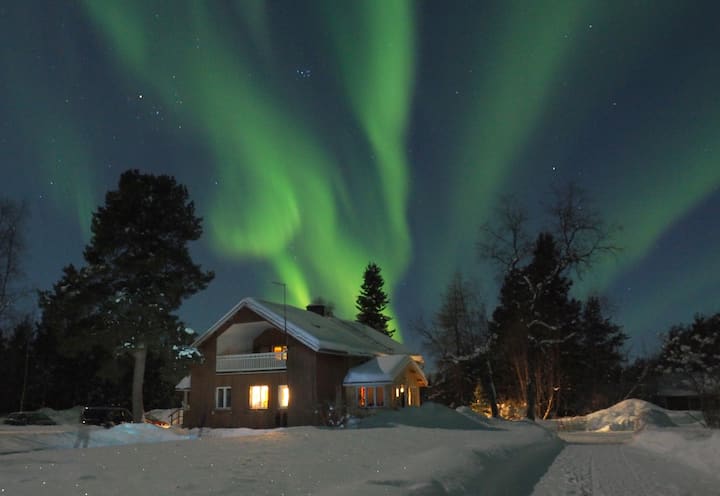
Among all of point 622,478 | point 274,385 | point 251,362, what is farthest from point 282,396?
point 622,478

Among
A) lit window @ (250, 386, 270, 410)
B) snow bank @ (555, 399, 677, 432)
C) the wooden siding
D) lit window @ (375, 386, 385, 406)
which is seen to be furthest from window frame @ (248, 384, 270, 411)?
snow bank @ (555, 399, 677, 432)

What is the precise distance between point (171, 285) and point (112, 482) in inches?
1014

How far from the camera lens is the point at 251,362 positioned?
109 ft

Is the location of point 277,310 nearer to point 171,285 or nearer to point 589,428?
point 171,285

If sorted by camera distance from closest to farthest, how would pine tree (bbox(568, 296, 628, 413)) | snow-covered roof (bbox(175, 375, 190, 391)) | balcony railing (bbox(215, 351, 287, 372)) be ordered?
balcony railing (bbox(215, 351, 287, 372))
snow-covered roof (bbox(175, 375, 190, 391))
pine tree (bbox(568, 296, 628, 413))

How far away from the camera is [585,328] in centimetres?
6488

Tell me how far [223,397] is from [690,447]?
2476 centimetres

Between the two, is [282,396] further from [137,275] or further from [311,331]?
[137,275]

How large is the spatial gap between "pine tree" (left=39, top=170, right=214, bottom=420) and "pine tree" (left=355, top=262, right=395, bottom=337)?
40.6 m

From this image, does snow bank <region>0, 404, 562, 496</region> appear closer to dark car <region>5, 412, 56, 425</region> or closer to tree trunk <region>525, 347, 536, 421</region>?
dark car <region>5, 412, 56, 425</region>

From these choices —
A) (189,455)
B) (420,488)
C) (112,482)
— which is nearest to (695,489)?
(420,488)

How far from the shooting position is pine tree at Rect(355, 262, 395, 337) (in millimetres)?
72875

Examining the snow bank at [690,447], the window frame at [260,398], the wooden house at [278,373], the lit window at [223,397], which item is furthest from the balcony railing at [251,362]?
the snow bank at [690,447]

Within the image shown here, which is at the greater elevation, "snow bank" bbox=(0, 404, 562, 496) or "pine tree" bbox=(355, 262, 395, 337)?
"pine tree" bbox=(355, 262, 395, 337)
